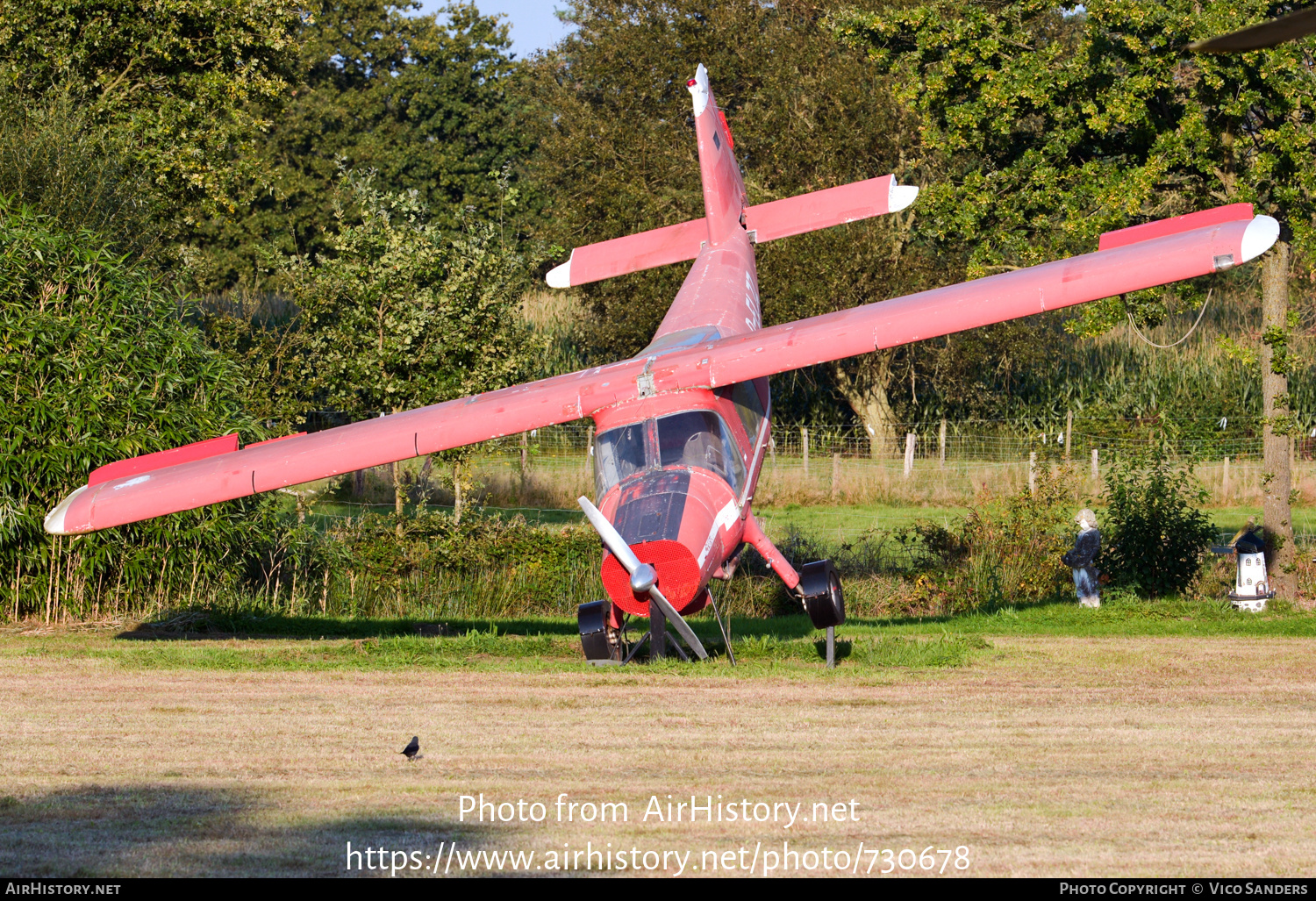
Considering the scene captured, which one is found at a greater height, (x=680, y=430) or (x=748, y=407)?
(x=748, y=407)

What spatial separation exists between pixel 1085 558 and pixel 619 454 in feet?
22.8

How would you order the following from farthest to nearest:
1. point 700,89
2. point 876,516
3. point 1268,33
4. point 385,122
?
point 385,122
point 876,516
point 700,89
point 1268,33

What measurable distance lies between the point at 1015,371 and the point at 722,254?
18913 mm

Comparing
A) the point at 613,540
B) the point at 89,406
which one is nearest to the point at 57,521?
the point at 89,406

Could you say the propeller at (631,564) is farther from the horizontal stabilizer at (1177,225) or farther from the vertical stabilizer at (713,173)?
Answer: the vertical stabilizer at (713,173)

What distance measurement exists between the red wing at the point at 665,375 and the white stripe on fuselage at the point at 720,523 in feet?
3.90

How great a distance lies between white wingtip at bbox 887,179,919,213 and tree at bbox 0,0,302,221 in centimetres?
1471

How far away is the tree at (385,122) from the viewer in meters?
50.8

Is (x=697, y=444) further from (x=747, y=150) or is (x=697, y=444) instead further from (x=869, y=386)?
(x=747, y=150)

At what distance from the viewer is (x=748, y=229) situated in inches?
705

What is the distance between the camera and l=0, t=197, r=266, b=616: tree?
13766 millimetres

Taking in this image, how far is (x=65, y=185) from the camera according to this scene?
2038 centimetres

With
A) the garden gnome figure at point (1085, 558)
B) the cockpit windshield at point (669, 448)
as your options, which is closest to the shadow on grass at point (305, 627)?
the cockpit windshield at point (669, 448)

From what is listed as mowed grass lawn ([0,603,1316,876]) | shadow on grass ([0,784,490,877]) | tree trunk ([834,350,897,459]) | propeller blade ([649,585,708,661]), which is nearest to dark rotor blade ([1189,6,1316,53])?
mowed grass lawn ([0,603,1316,876])
